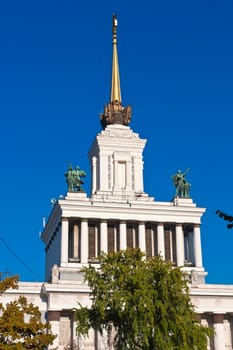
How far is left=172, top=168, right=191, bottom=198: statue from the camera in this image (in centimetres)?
6438

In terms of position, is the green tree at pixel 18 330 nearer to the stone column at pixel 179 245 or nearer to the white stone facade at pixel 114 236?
the white stone facade at pixel 114 236

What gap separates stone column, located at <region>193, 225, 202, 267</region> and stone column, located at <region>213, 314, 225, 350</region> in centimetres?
603

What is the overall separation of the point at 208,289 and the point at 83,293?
11298 millimetres

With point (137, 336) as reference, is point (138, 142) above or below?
above

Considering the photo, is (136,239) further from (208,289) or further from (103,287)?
(103,287)

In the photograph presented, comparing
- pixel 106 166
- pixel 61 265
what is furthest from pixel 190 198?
pixel 61 265

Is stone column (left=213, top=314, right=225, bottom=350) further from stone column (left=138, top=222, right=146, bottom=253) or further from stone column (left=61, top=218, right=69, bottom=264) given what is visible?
stone column (left=61, top=218, right=69, bottom=264)

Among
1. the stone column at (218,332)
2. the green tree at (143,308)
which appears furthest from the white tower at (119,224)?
the green tree at (143,308)

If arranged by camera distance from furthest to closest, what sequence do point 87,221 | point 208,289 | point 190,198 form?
point 190,198
point 87,221
point 208,289

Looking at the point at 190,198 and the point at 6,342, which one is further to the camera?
the point at 190,198

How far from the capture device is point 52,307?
173 feet

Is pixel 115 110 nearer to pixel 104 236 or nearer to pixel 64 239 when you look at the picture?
pixel 104 236

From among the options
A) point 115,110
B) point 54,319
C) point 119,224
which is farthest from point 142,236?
point 115,110

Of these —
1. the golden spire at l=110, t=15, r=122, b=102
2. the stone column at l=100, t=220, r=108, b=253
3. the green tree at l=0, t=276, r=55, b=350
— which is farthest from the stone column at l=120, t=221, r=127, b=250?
the green tree at l=0, t=276, r=55, b=350
